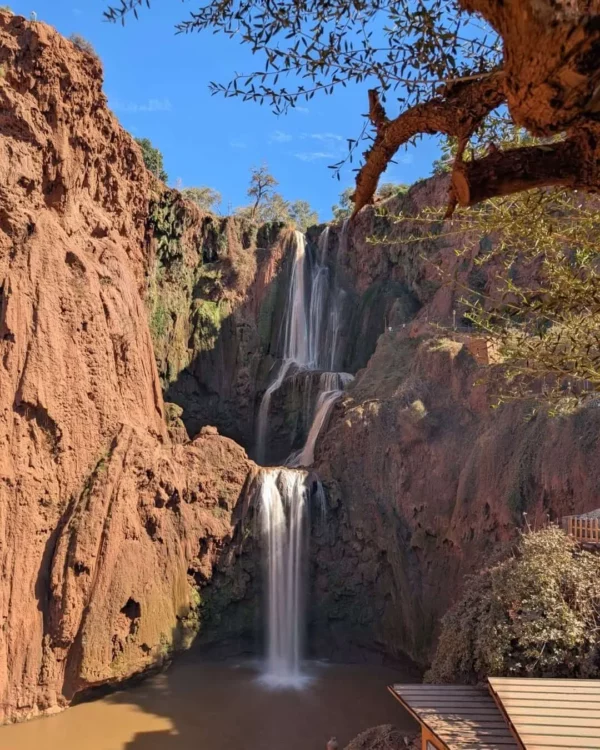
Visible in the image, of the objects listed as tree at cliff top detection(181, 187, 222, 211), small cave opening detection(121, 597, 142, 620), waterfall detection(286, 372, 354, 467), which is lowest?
small cave opening detection(121, 597, 142, 620)

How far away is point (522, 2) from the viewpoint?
2156 millimetres

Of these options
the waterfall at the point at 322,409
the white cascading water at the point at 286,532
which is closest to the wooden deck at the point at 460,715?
the white cascading water at the point at 286,532

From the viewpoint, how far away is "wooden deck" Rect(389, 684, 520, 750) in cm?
774

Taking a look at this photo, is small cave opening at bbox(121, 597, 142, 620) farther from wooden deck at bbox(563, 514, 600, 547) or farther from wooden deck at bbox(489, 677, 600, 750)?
wooden deck at bbox(489, 677, 600, 750)

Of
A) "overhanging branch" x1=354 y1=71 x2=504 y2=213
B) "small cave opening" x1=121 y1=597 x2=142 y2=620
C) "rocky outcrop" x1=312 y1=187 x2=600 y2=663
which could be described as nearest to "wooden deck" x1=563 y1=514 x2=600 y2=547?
"rocky outcrop" x1=312 y1=187 x2=600 y2=663

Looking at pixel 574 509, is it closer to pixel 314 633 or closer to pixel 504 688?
pixel 504 688

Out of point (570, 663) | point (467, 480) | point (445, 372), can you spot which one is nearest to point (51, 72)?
point (445, 372)

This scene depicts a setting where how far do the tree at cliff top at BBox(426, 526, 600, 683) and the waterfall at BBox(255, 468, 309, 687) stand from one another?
24.4 feet

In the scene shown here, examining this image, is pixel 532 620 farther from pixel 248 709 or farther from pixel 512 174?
pixel 512 174

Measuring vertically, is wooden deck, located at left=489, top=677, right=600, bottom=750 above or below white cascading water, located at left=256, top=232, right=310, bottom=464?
below

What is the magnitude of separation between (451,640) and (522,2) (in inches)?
451

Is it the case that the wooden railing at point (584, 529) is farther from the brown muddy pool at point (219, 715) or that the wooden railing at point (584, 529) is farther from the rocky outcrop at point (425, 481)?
the brown muddy pool at point (219, 715)

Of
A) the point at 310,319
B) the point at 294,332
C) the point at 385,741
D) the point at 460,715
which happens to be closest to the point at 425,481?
the point at 385,741

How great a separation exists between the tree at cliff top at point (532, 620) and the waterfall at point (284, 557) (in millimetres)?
7439
